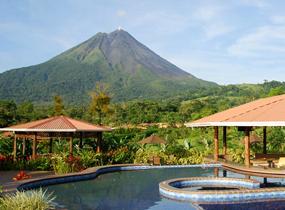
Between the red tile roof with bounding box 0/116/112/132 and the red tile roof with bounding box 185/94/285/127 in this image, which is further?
the red tile roof with bounding box 0/116/112/132

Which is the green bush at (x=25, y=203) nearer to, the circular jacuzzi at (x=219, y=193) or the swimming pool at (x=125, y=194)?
the swimming pool at (x=125, y=194)

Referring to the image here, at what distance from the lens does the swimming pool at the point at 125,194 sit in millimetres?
9273

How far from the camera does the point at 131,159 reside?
1719cm

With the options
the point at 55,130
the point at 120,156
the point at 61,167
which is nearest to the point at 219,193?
the point at 61,167

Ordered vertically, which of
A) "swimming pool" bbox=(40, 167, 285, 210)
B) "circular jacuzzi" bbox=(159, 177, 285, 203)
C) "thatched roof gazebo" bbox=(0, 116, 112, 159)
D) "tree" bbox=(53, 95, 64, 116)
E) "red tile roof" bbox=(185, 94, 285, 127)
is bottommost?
"swimming pool" bbox=(40, 167, 285, 210)

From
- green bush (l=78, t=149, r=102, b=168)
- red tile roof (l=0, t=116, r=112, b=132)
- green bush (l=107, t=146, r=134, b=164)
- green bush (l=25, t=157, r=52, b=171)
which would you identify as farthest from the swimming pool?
red tile roof (l=0, t=116, r=112, b=132)

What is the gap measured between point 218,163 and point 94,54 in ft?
429

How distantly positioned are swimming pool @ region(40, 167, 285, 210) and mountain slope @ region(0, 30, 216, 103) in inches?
3443

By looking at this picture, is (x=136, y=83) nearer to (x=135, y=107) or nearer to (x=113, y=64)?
(x=113, y=64)

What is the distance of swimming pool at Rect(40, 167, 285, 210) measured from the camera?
30.4ft

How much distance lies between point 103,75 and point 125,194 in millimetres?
116653

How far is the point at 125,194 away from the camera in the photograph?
1091 cm

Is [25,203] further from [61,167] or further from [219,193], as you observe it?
[61,167]

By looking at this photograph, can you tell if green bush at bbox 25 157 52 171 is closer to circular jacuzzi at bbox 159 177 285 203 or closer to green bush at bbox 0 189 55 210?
circular jacuzzi at bbox 159 177 285 203
